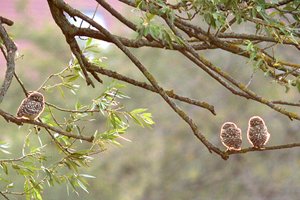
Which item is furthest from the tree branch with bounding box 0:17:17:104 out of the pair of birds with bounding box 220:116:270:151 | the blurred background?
the blurred background

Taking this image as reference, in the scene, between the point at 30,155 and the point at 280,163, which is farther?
the point at 280,163

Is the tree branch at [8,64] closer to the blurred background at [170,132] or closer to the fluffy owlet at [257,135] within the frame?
the fluffy owlet at [257,135]

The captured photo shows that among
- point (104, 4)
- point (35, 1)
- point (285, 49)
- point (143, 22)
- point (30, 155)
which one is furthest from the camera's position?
point (35, 1)

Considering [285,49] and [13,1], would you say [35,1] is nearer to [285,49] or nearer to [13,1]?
[13,1]

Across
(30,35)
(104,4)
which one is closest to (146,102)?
(30,35)

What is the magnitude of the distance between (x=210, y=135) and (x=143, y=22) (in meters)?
4.99

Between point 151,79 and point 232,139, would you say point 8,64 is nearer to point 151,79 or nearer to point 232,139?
point 151,79

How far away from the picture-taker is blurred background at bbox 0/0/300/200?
6.51 metres

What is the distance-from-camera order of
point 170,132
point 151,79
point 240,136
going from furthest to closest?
1. point 170,132
2. point 240,136
3. point 151,79

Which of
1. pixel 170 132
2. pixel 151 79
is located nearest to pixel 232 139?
pixel 151 79

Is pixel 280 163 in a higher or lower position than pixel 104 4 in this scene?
lower

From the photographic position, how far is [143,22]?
1.63 meters

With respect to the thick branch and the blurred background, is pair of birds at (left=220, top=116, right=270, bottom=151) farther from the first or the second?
the blurred background

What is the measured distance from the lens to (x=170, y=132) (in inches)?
266
